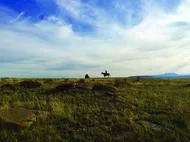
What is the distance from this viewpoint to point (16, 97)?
15.4 m

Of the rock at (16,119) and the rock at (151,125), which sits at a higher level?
the rock at (16,119)

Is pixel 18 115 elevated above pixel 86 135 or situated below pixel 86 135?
above

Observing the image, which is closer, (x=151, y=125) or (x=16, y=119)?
(x=16, y=119)

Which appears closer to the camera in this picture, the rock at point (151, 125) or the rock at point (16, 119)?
A: the rock at point (16, 119)

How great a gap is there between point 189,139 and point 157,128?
1304 mm

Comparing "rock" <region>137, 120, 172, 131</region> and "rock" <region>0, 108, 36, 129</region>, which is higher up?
"rock" <region>0, 108, 36, 129</region>

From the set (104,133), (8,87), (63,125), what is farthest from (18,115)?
(8,87)

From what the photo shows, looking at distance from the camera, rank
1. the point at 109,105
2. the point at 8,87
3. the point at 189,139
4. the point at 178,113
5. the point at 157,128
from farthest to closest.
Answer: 1. the point at 8,87
2. the point at 109,105
3. the point at 178,113
4. the point at 157,128
5. the point at 189,139

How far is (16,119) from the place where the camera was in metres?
8.46

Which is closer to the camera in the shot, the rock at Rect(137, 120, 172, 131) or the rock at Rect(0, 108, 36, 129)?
the rock at Rect(0, 108, 36, 129)

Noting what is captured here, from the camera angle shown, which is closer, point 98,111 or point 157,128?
point 157,128

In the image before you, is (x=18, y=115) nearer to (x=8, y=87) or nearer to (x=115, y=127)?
(x=115, y=127)

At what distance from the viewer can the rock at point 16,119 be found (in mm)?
8094

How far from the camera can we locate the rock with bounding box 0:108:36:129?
8.09 m
